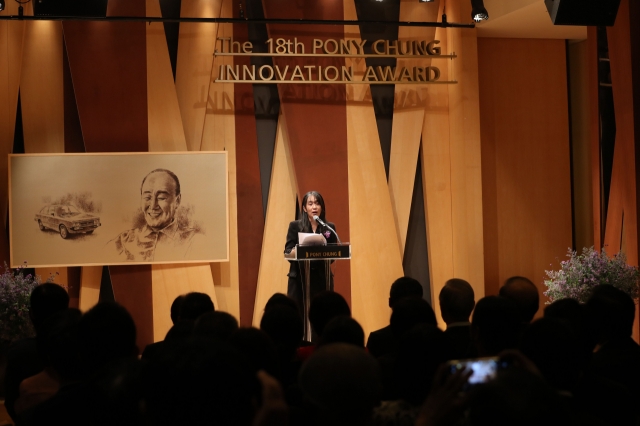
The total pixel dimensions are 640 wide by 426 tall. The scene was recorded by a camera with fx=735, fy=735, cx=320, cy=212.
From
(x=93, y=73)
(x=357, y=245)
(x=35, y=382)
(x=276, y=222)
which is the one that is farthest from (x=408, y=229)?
(x=35, y=382)

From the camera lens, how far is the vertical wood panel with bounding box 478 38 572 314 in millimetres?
7648

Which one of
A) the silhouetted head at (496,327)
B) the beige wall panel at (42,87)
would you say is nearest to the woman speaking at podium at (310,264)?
the beige wall panel at (42,87)

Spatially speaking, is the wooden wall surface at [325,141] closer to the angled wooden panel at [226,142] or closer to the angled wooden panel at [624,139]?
the angled wooden panel at [226,142]

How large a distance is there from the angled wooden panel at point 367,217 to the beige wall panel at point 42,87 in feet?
9.16

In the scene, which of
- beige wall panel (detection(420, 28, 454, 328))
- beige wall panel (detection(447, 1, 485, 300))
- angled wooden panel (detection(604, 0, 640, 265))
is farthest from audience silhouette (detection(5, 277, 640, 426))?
beige wall panel (detection(420, 28, 454, 328))

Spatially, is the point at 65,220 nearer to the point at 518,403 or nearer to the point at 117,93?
the point at 117,93

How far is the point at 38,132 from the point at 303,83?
257 centimetres

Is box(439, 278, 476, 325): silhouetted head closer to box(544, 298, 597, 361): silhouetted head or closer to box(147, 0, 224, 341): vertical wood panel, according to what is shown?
box(544, 298, 597, 361): silhouetted head

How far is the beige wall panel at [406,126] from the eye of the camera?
290 inches

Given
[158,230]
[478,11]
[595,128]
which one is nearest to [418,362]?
[478,11]

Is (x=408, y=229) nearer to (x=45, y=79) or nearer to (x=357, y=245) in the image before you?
(x=357, y=245)

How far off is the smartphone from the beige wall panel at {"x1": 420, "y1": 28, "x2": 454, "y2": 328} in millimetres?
5920

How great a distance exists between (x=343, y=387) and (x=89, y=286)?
6.03m

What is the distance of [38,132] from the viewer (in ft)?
22.8
